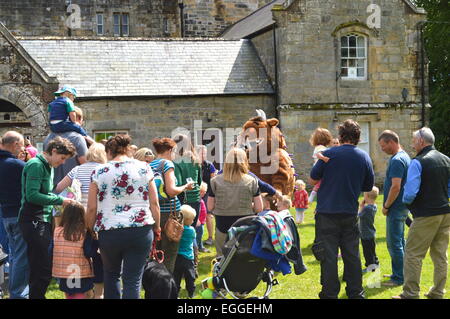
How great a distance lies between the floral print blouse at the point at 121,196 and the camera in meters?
6.20

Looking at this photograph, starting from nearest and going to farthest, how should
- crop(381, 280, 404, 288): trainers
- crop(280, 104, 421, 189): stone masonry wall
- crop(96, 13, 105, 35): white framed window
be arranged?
crop(381, 280, 404, 288): trainers, crop(280, 104, 421, 189): stone masonry wall, crop(96, 13, 105, 35): white framed window

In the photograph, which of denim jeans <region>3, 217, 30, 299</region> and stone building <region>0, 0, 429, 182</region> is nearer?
denim jeans <region>3, 217, 30, 299</region>

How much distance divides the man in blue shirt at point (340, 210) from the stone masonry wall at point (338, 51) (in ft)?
44.3

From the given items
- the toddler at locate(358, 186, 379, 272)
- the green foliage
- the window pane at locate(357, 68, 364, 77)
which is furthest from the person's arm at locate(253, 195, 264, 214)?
the green foliage

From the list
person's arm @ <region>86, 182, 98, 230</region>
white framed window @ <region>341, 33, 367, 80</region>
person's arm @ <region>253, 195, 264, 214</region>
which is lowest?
person's arm @ <region>253, 195, 264, 214</region>

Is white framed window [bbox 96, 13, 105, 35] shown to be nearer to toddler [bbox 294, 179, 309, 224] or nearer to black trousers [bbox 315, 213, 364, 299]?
toddler [bbox 294, 179, 309, 224]

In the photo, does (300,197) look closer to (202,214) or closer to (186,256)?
(202,214)

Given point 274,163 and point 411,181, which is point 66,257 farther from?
point 411,181

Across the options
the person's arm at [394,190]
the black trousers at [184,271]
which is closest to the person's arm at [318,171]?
the person's arm at [394,190]

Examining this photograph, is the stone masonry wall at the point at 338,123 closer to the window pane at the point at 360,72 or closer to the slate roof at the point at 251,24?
the window pane at the point at 360,72

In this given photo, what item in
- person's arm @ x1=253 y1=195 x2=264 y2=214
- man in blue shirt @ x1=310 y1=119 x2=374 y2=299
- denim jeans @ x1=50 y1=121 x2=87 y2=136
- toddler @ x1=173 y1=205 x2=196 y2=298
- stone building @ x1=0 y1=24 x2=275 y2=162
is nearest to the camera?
man in blue shirt @ x1=310 y1=119 x2=374 y2=299

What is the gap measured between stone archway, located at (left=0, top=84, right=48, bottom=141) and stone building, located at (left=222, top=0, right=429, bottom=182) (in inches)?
302

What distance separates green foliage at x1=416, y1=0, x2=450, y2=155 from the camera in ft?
103
